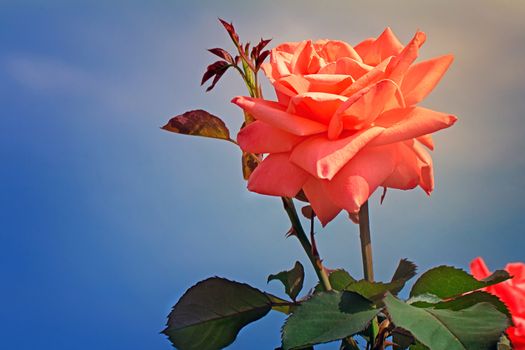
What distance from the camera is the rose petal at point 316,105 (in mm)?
660

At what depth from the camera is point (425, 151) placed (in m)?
0.71

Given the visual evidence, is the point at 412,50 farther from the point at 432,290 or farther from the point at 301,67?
the point at 432,290

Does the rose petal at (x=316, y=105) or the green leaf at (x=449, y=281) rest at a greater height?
the rose petal at (x=316, y=105)

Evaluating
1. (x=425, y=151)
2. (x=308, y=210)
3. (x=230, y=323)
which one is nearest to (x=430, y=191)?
(x=425, y=151)

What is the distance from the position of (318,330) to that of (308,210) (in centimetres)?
21

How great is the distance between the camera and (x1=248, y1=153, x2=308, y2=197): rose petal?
65 cm

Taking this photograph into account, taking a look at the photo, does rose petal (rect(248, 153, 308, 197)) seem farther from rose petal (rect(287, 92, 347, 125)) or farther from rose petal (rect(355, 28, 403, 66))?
rose petal (rect(355, 28, 403, 66))

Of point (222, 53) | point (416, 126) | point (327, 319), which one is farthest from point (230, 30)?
point (327, 319)

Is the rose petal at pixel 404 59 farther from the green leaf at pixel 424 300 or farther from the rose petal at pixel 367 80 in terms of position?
the green leaf at pixel 424 300

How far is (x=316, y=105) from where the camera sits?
67 cm

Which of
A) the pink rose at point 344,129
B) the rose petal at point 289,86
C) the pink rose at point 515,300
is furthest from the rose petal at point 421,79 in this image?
the pink rose at point 515,300

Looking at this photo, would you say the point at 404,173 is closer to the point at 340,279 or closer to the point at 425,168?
the point at 425,168

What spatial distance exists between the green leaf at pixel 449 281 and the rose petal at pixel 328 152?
168 mm

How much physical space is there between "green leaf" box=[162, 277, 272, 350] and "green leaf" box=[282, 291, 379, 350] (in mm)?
116
